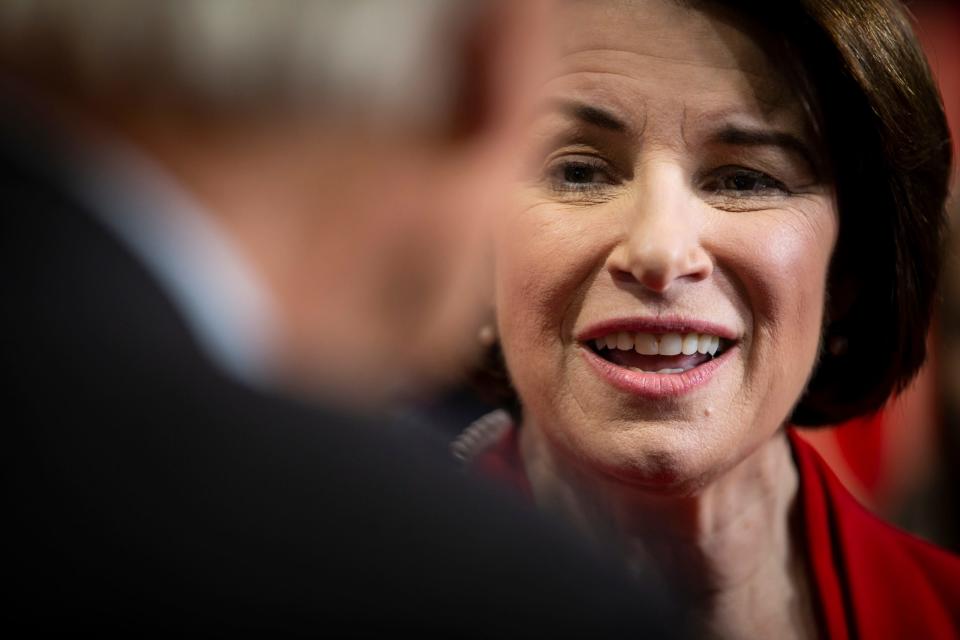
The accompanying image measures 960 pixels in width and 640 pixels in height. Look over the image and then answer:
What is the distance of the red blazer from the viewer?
1.38 m

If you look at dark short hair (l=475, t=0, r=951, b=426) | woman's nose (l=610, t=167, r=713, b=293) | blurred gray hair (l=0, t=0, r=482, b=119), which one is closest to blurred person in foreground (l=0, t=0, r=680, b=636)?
blurred gray hair (l=0, t=0, r=482, b=119)

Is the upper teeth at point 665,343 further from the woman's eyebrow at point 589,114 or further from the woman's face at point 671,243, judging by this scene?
the woman's eyebrow at point 589,114

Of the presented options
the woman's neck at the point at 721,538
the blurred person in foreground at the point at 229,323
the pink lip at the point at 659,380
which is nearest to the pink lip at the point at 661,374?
the pink lip at the point at 659,380

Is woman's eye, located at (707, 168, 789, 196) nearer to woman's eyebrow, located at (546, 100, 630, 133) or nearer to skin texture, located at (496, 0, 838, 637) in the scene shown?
skin texture, located at (496, 0, 838, 637)

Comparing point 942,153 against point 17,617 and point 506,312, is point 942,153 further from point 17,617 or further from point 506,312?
point 17,617

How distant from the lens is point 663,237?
1267 millimetres

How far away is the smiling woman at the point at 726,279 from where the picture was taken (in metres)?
1.29

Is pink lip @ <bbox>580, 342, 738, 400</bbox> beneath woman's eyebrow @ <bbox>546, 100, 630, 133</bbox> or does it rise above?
beneath

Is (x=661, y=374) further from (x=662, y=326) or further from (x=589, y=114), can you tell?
(x=589, y=114)

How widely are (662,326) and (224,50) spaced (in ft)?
2.30

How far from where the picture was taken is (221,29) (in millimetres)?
716

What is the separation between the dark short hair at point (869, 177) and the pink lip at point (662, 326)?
0.60 ft

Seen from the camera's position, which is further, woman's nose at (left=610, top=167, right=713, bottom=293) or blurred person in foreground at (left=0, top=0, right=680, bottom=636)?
woman's nose at (left=610, top=167, right=713, bottom=293)

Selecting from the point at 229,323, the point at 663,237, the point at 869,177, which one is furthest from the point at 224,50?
the point at 869,177
